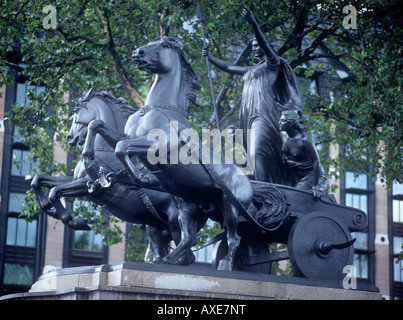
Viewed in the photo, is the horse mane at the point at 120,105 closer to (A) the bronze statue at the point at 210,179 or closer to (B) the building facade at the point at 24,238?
(A) the bronze statue at the point at 210,179

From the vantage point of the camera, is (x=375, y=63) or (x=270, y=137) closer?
(x=270, y=137)

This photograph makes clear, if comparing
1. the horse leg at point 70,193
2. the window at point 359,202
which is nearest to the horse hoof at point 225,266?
the horse leg at point 70,193

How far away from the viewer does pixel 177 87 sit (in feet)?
33.4

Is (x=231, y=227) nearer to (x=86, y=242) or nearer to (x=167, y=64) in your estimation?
(x=167, y=64)

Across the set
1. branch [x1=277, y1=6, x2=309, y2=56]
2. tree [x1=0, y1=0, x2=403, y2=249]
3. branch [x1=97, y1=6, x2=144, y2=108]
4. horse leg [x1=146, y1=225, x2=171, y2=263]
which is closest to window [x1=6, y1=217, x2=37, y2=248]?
tree [x1=0, y1=0, x2=403, y2=249]

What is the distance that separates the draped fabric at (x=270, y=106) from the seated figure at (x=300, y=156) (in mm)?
147

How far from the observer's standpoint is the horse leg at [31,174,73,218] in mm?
11375

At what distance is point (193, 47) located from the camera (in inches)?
729

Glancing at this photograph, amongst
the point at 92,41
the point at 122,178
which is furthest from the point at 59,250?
the point at 122,178

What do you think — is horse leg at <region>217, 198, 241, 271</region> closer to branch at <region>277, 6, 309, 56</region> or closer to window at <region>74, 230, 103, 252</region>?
branch at <region>277, 6, 309, 56</region>

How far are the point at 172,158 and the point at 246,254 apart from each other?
2.12 metres

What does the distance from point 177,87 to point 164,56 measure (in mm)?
406

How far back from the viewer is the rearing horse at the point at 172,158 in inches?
379
